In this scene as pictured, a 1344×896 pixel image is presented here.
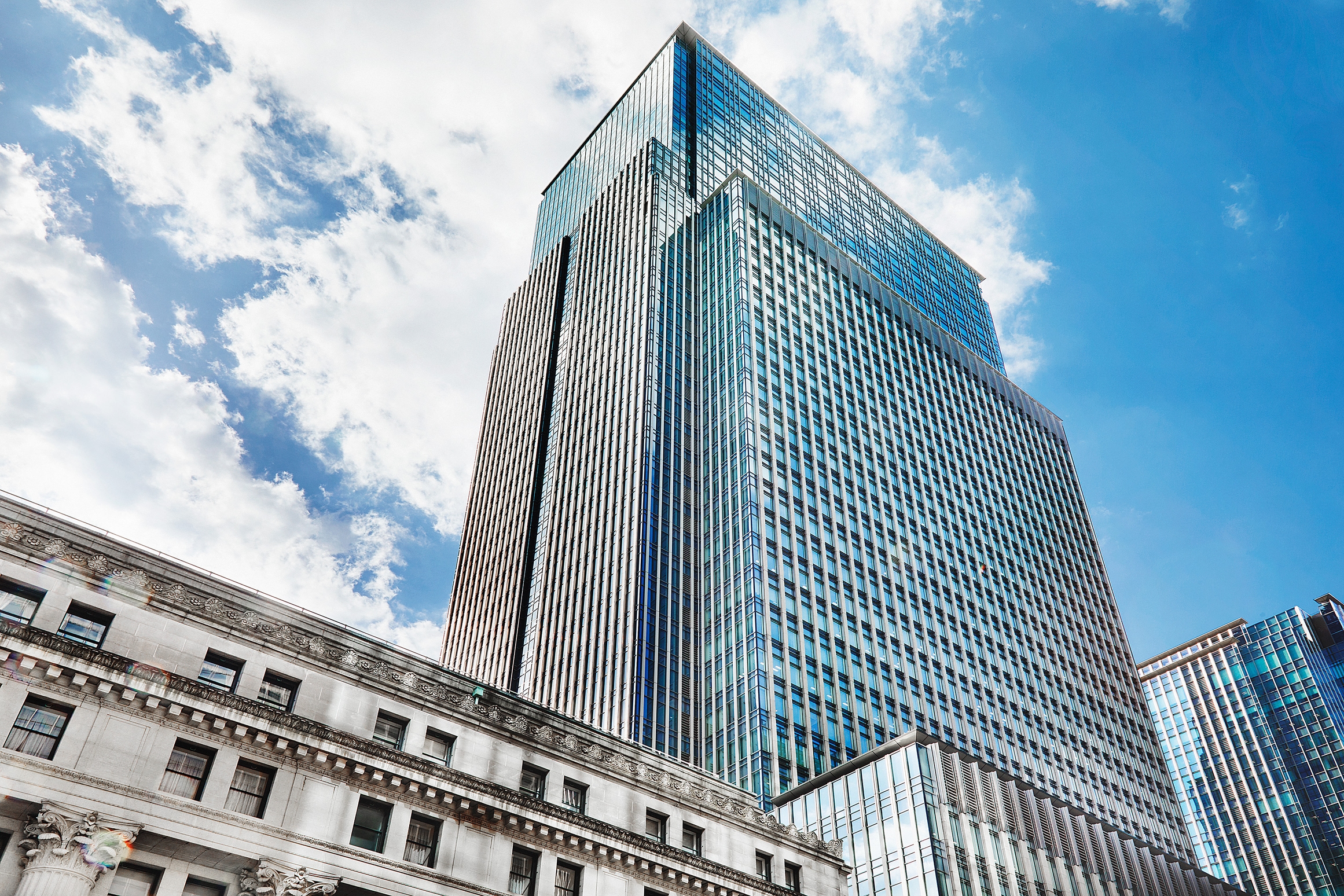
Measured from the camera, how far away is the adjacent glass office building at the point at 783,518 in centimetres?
9362

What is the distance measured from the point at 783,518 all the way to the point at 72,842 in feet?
276

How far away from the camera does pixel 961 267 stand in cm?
19612

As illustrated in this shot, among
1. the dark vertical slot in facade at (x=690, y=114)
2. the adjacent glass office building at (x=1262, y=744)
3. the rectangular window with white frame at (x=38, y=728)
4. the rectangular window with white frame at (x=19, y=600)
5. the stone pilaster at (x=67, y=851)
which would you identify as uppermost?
the dark vertical slot in facade at (x=690, y=114)

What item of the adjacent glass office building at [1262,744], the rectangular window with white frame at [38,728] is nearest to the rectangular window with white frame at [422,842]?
the rectangular window with white frame at [38,728]

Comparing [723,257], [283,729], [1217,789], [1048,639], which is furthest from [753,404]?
[1217,789]

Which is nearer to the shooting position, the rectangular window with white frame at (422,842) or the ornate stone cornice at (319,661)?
Answer: the ornate stone cornice at (319,661)

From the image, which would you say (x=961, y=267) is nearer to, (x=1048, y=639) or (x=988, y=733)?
(x=1048, y=639)

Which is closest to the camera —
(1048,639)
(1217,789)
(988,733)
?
(988,733)

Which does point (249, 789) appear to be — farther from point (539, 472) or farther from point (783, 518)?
point (539, 472)

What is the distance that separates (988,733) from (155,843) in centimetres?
9651

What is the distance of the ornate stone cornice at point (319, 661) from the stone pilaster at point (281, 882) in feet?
16.1

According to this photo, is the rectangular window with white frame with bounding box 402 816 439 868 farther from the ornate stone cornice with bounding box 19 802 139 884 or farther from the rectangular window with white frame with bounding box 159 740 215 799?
the ornate stone cornice with bounding box 19 802 139 884

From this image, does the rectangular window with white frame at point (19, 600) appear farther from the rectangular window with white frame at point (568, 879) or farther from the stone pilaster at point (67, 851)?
the rectangular window with white frame at point (568, 879)

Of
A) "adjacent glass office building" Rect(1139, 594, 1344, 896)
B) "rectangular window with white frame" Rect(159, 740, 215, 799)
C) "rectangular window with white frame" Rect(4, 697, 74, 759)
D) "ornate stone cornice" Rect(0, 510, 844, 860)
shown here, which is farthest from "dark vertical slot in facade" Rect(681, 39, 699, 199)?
"rectangular window with white frame" Rect(4, 697, 74, 759)
